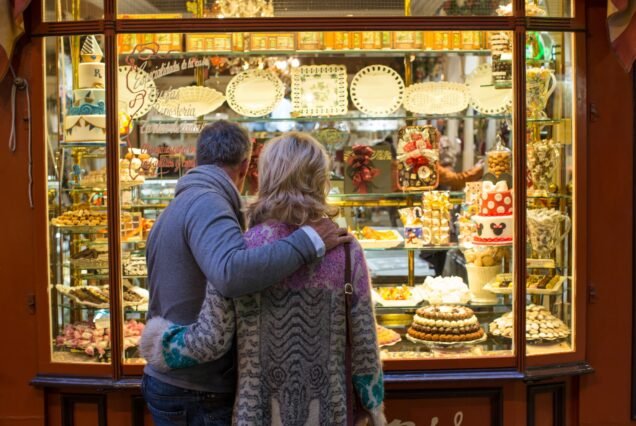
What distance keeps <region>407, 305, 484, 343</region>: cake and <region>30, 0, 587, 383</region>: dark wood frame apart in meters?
0.22

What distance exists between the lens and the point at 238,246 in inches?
88.6


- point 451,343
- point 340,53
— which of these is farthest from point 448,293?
point 340,53

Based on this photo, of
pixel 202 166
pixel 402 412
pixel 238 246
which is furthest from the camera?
pixel 402 412

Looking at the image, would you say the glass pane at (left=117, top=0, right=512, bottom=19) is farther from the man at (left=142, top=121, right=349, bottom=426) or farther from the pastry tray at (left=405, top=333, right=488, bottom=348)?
the pastry tray at (left=405, top=333, right=488, bottom=348)

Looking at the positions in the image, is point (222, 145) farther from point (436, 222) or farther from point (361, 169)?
point (436, 222)

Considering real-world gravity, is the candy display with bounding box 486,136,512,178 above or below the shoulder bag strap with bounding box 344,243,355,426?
above

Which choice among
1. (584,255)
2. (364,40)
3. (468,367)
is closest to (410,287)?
(468,367)

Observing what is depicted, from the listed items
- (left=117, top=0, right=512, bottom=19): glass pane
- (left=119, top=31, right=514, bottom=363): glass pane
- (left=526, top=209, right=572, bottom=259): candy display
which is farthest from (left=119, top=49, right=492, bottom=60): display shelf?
(left=526, top=209, right=572, bottom=259): candy display

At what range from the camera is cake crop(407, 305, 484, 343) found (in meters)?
3.98

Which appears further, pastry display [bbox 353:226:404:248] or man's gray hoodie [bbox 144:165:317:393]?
pastry display [bbox 353:226:404:248]

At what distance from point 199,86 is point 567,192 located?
209 centimetres

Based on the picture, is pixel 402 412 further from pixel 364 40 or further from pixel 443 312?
pixel 364 40

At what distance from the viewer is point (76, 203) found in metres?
3.95

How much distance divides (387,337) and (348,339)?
69.9 inches
